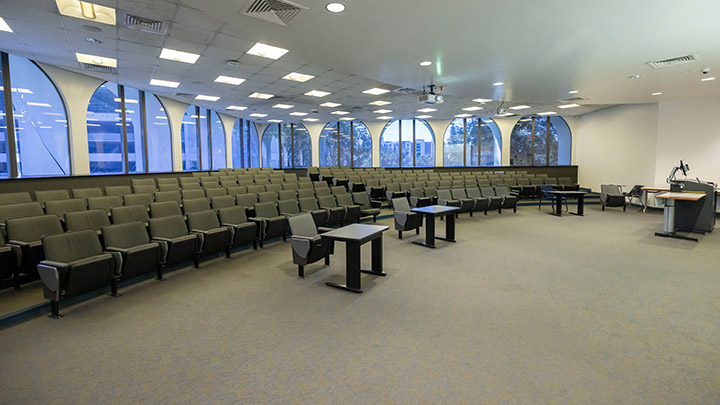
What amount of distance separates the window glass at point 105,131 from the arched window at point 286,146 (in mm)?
9656

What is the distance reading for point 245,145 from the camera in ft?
Result: 60.3

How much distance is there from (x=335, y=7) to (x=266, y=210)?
379cm

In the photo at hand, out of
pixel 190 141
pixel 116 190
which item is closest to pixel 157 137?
pixel 190 141

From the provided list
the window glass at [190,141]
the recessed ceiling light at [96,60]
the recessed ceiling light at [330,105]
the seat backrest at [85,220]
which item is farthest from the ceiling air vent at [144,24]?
the window glass at [190,141]

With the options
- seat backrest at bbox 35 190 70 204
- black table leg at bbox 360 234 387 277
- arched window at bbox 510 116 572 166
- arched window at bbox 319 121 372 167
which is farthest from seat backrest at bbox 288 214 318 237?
arched window at bbox 510 116 572 166

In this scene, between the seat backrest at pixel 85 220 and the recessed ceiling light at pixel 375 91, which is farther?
the recessed ceiling light at pixel 375 91

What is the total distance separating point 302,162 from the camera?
2005 cm

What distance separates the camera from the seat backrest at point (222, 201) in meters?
6.84

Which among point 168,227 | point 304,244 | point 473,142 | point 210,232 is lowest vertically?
point 304,244

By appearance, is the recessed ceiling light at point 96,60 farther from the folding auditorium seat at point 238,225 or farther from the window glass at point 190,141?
the window glass at point 190,141

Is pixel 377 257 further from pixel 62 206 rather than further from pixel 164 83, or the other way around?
pixel 164 83

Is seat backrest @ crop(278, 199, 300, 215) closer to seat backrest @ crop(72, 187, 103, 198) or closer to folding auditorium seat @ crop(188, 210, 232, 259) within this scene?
folding auditorium seat @ crop(188, 210, 232, 259)

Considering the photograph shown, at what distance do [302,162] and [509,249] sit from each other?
14.9 meters

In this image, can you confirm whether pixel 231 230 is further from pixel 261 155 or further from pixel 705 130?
pixel 261 155
